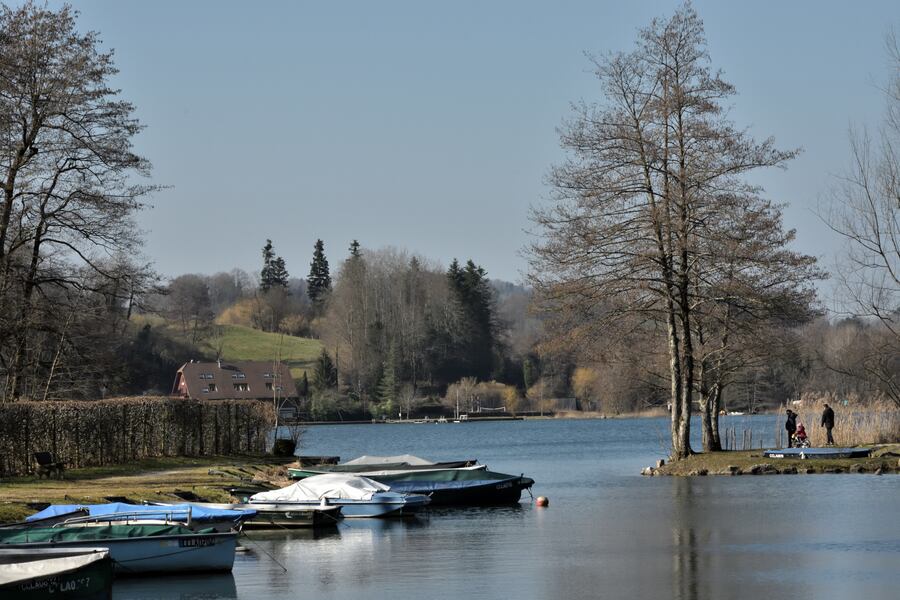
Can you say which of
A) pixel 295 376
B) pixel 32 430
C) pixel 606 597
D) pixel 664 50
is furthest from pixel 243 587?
pixel 295 376

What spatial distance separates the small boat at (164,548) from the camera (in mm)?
23938

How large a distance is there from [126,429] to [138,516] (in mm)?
20406

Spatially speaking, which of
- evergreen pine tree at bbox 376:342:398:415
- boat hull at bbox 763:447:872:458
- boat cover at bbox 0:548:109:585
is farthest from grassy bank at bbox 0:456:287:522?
evergreen pine tree at bbox 376:342:398:415

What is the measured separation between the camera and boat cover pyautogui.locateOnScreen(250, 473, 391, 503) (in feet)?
109

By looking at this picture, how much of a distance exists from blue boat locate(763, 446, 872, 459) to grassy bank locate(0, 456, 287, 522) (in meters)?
18.0

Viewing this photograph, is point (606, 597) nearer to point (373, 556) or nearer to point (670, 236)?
point (373, 556)

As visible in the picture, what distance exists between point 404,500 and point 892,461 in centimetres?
1818

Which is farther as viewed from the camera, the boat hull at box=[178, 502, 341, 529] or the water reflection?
the boat hull at box=[178, 502, 341, 529]

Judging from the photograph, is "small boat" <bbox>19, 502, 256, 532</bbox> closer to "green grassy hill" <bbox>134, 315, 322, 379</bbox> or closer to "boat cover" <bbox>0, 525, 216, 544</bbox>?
"boat cover" <bbox>0, 525, 216, 544</bbox>

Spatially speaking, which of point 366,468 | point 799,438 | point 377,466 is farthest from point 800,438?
point 366,468

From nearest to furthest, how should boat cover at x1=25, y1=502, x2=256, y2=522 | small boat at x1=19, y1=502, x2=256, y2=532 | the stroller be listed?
small boat at x1=19, y1=502, x2=256, y2=532
boat cover at x1=25, y1=502, x2=256, y2=522
the stroller

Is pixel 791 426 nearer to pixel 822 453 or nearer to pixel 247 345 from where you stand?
pixel 822 453

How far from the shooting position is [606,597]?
69.9ft

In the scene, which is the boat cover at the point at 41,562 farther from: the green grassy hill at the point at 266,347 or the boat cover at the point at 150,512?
the green grassy hill at the point at 266,347
